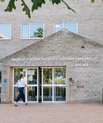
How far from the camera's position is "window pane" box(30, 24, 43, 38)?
102 feet

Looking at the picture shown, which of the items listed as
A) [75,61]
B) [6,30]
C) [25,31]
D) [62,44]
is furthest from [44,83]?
[6,30]

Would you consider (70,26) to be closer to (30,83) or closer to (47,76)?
(47,76)

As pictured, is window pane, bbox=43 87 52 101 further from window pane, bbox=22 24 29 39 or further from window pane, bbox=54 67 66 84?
window pane, bbox=22 24 29 39

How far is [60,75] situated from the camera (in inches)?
1084

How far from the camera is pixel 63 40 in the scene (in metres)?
27.2

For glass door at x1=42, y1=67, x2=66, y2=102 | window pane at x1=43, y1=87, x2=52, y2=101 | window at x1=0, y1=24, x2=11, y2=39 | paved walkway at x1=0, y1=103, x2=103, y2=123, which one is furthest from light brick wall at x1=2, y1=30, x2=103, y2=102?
paved walkway at x1=0, y1=103, x2=103, y2=123

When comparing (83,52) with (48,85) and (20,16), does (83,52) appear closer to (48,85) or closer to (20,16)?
(48,85)

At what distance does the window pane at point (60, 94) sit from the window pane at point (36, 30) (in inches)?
220

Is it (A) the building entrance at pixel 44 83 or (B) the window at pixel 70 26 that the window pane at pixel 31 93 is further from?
(B) the window at pixel 70 26

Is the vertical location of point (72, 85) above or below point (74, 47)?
below

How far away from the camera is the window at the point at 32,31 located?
31078 millimetres

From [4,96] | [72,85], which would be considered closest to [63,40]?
[72,85]

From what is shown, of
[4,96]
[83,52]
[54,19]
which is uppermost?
[54,19]

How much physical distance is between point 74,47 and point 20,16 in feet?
21.1
